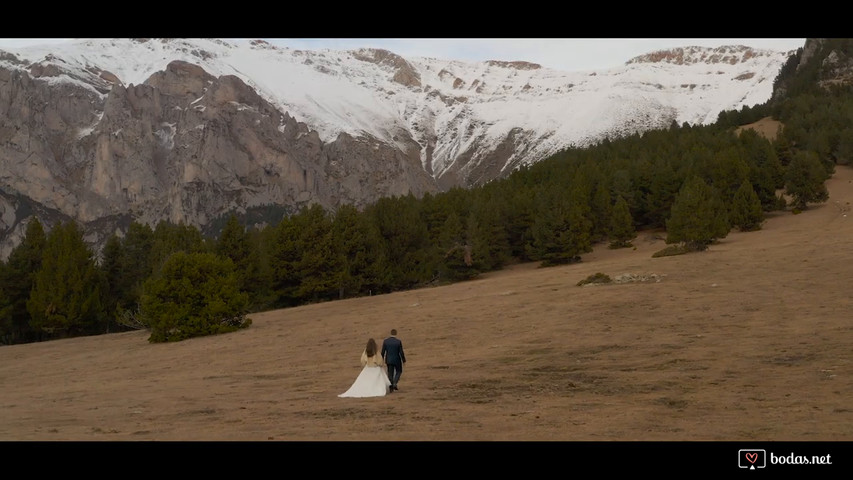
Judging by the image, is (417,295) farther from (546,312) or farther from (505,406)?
(505,406)

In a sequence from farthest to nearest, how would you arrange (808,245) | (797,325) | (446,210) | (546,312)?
(446,210) → (808,245) → (546,312) → (797,325)

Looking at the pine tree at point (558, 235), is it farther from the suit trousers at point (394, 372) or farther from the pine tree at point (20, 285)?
the suit trousers at point (394, 372)

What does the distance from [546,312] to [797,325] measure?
418 inches

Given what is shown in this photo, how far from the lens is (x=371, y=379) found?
17.7 meters

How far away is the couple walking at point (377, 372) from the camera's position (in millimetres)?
17562

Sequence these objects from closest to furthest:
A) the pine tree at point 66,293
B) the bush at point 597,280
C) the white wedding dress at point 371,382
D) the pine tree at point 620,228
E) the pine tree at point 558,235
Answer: the white wedding dress at point 371,382 → the bush at point 597,280 → the pine tree at point 66,293 → the pine tree at point 558,235 → the pine tree at point 620,228

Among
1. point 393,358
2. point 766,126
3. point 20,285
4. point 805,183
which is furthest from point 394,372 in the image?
point 766,126

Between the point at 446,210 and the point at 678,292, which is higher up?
the point at 446,210

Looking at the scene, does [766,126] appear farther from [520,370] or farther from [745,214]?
[520,370]

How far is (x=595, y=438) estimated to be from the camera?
11.4 metres

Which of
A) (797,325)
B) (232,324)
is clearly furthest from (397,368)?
(232,324)
